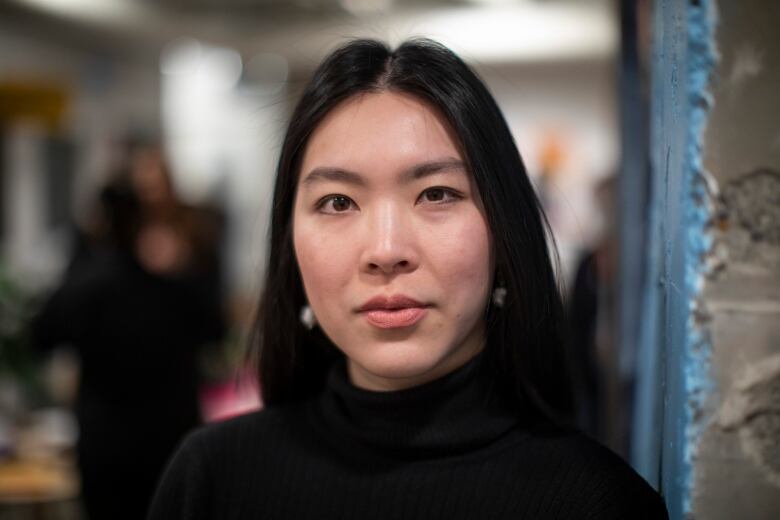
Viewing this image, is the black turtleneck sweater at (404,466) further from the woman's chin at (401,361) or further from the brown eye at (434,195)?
the brown eye at (434,195)

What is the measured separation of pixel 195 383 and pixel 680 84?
2195 mm

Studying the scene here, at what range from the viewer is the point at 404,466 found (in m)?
1.02

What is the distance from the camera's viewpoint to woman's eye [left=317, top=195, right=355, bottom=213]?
1.00m

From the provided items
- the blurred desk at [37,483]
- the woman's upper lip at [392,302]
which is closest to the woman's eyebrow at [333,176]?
the woman's upper lip at [392,302]

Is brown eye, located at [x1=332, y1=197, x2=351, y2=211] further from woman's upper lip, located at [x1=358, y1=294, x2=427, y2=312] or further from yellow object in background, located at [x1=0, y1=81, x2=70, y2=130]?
yellow object in background, located at [x1=0, y1=81, x2=70, y2=130]

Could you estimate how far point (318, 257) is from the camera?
990 mm

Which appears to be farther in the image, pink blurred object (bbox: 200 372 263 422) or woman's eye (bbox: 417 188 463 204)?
pink blurred object (bbox: 200 372 263 422)

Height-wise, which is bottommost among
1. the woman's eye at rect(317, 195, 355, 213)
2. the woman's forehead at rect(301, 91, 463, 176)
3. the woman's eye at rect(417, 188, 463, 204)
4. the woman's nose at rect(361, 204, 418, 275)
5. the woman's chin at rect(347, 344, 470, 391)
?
the woman's chin at rect(347, 344, 470, 391)

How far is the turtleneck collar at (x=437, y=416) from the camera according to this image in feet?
3.30

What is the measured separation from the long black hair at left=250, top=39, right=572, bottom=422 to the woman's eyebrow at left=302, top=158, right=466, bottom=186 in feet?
0.07

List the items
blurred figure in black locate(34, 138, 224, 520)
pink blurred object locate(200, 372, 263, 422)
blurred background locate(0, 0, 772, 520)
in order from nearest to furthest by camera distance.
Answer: blurred background locate(0, 0, 772, 520) < blurred figure in black locate(34, 138, 224, 520) < pink blurred object locate(200, 372, 263, 422)

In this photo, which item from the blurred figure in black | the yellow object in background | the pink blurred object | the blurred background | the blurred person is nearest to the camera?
the blurred background

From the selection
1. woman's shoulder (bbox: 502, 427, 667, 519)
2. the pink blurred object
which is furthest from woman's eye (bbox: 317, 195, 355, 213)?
the pink blurred object

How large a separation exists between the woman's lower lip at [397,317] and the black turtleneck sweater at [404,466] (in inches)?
4.5
